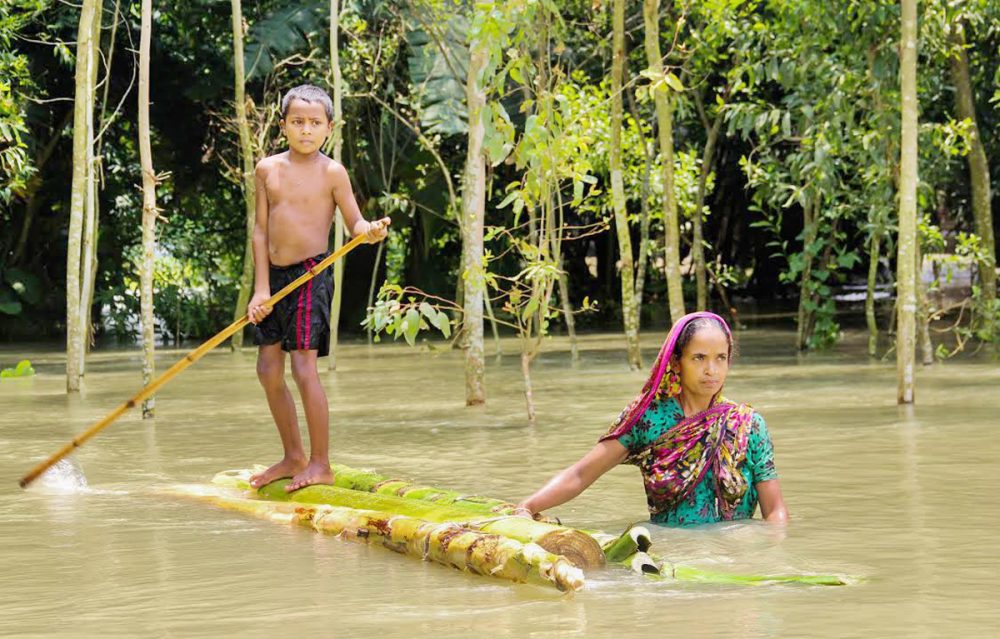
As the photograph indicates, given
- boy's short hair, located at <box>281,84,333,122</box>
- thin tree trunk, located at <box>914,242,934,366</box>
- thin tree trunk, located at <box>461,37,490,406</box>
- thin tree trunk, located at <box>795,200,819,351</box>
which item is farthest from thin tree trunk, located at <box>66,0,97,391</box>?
thin tree trunk, located at <box>914,242,934,366</box>

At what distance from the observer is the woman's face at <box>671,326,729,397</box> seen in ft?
18.9

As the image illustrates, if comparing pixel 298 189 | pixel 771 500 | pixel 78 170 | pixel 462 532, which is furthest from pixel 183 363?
pixel 78 170

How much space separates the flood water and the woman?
0.14 meters

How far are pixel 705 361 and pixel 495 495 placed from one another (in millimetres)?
2419

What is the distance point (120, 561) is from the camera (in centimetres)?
611

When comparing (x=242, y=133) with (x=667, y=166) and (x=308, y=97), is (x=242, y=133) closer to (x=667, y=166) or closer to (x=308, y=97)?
(x=667, y=166)

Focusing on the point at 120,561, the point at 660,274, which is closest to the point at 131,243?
the point at 660,274

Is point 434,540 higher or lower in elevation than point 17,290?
lower

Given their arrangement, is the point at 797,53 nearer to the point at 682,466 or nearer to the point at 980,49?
the point at 980,49

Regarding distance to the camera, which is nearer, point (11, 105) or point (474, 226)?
point (474, 226)

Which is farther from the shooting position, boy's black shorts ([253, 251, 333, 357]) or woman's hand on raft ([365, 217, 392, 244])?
boy's black shorts ([253, 251, 333, 357])

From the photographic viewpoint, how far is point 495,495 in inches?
313

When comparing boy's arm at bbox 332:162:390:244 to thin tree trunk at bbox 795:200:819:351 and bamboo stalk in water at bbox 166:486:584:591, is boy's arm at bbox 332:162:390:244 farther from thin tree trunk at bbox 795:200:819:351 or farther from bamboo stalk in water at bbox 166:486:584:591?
thin tree trunk at bbox 795:200:819:351

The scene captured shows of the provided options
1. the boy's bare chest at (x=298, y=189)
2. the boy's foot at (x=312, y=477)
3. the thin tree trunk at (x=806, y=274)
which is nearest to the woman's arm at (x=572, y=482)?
the boy's foot at (x=312, y=477)
